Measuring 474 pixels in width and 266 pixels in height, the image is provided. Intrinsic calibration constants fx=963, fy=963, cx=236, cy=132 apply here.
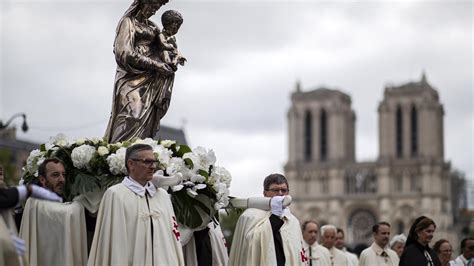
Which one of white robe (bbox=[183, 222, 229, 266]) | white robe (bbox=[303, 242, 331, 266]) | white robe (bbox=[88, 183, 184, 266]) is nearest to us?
white robe (bbox=[88, 183, 184, 266])

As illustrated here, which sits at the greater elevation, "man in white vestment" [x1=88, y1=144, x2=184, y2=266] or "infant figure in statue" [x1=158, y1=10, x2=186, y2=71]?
"infant figure in statue" [x1=158, y1=10, x2=186, y2=71]

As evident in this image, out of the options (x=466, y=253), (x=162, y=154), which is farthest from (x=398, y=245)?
(x=162, y=154)

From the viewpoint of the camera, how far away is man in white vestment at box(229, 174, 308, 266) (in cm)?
872

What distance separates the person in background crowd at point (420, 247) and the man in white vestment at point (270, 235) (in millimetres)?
1468

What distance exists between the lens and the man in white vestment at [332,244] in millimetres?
13969

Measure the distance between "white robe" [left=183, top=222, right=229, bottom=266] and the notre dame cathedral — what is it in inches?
3956

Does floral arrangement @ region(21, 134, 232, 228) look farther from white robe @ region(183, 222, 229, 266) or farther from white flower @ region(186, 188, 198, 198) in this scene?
white robe @ region(183, 222, 229, 266)

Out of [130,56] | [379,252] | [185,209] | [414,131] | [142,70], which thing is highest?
[414,131]

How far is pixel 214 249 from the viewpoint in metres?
9.38

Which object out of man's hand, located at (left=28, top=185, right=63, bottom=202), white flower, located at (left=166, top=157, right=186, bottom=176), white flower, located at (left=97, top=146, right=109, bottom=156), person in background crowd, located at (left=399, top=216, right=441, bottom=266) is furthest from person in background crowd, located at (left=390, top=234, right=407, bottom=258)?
man's hand, located at (left=28, top=185, right=63, bottom=202)

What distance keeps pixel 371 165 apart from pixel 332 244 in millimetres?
105882

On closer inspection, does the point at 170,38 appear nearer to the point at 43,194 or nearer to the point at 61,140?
the point at 61,140

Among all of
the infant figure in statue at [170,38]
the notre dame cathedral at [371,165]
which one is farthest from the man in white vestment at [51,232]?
the notre dame cathedral at [371,165]

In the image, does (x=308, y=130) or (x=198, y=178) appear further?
(x=308, y=130)
